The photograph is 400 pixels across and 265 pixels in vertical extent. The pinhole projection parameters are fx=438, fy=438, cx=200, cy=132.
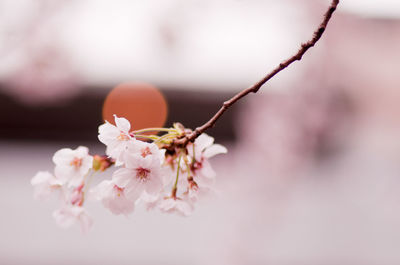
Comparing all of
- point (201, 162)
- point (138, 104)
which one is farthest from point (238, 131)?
point (201, 162)

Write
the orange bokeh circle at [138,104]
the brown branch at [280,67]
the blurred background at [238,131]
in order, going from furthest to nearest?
the orange bokeh circle at [138,104], the blurred background at [238,131], the brown branch at [280,67]

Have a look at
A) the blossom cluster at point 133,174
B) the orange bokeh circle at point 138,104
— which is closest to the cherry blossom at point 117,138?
the blossom cluster at point 133,174

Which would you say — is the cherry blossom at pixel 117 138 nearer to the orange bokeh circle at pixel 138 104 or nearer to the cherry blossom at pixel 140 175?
the cherry blossom at pixel 140 175

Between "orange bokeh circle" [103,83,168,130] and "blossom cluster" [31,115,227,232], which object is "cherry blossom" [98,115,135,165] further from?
"orange bokeh circle" [103,83,168,130]

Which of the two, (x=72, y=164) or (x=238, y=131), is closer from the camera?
(x=72, y=164)

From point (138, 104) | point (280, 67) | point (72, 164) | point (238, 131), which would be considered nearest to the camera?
point (280, 67)

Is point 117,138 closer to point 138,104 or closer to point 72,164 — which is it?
point 72,164

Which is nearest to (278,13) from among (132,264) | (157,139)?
(157,139)


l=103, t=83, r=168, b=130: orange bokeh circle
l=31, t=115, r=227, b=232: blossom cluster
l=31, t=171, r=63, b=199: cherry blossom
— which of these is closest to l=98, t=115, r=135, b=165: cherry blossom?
l=31, t=115, r=227, b=232: blossom cluster
